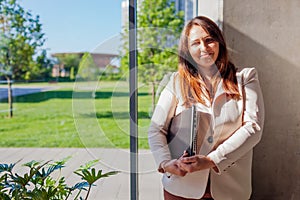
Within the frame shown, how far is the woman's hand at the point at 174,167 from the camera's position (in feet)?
4.61

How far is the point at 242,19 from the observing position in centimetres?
175

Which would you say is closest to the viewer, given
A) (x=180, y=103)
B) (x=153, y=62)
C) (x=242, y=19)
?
(x=180, y=103)

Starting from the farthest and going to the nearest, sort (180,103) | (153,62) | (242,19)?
(153,62) < (242,19) < (180,103)

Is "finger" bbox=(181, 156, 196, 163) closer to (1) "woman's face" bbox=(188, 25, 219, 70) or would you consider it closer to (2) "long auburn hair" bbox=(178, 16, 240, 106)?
(2) "long auburn hair" bbox=(178, 16, 240, 106)

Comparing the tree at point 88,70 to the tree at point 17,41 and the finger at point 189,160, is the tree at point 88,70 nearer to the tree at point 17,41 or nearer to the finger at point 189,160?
the tree at point 17,41

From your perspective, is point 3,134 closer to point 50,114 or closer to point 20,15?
point 50,114

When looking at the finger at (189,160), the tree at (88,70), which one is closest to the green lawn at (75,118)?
the tree at (88,70)

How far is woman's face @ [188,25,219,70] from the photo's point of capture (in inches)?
58.0

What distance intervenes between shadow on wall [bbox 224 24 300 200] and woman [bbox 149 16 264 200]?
291 mm

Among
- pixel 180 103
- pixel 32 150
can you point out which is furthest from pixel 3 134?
pixel 180 103

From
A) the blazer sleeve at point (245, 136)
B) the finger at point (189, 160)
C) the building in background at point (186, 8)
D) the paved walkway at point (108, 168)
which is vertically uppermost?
the building in background at point (186, 8)

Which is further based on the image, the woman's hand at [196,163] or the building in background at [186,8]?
the building in background at [186,8]

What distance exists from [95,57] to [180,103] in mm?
630

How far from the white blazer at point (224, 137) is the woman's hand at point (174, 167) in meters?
0.03
